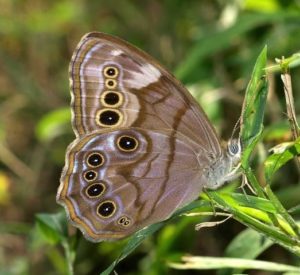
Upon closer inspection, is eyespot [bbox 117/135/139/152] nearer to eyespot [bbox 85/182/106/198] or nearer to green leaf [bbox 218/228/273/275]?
eyespot [bbox 85/182/106/198]

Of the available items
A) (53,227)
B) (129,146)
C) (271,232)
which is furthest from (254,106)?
(53,227)

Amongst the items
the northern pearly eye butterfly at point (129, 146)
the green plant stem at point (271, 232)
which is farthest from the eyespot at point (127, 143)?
the green plant stem at point (271, 232)

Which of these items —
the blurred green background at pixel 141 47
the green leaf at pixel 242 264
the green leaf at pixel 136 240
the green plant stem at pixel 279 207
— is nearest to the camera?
the green plant stem at pixel 279 207

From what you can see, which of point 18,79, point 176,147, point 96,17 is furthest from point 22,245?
point 176,147

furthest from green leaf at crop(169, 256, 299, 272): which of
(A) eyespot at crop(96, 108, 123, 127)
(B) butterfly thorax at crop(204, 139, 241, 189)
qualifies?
(A) eyespot at crop(96, 108, 123, 127)

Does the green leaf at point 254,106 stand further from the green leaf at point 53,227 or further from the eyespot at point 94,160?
the green leaf at point 53,227

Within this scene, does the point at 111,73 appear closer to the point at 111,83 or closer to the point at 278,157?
the point at 111,83

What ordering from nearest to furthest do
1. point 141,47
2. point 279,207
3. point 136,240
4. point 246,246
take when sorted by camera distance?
point 279,207 → point 136,240 → point 246,246 → point 141,47
